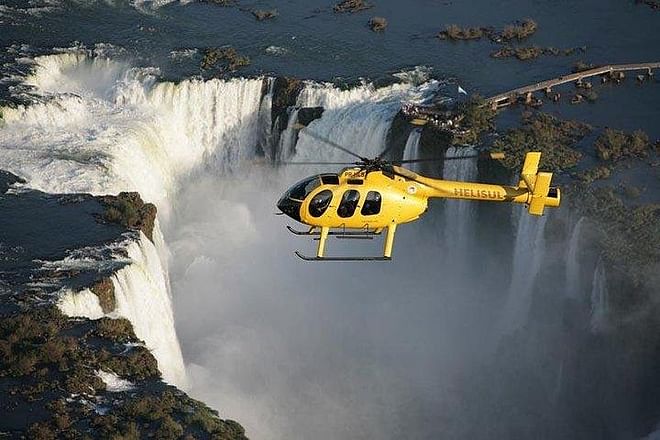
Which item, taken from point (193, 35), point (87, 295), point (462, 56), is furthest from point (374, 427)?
point (193, 35)

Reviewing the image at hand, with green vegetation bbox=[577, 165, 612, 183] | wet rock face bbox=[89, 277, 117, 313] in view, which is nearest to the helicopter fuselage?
wet rock face bbox=[89, 277, 117, 313]

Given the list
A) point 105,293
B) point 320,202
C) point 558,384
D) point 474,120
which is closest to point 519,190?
point 320,202

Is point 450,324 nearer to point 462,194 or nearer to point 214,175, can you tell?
point 462,194

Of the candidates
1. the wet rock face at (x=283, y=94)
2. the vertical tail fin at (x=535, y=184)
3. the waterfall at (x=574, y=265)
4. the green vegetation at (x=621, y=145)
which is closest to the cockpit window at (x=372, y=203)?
the vertical tail fin at (x=535, y=184)

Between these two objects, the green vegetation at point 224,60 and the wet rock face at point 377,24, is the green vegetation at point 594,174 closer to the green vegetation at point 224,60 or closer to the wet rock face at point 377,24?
the wet rock face at point 377,24

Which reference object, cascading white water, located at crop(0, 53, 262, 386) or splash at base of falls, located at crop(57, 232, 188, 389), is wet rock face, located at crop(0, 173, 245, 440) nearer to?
splash at base of falls, located at crop(57, 232, 188, 389)

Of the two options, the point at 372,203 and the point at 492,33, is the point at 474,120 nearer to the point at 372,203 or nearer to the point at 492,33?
the point at 492,33
